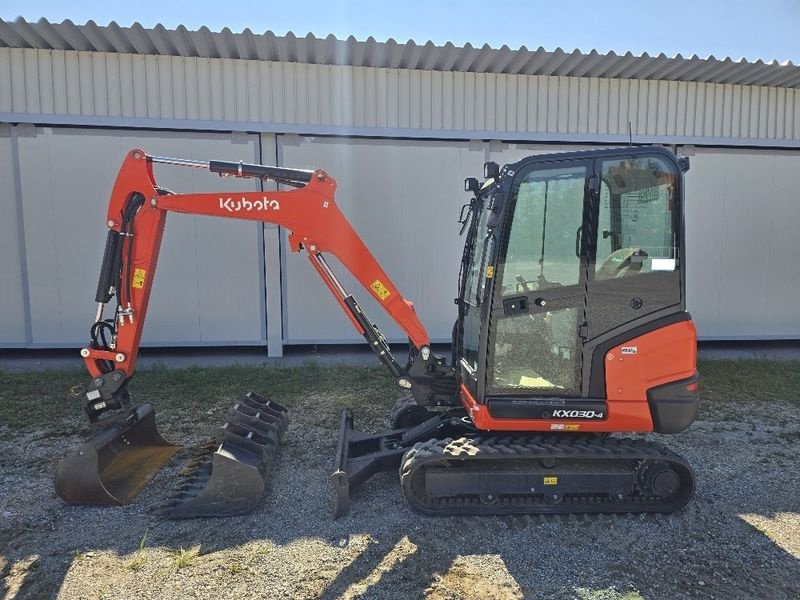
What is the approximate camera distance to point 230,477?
11.8ft

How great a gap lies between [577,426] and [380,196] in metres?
5.42

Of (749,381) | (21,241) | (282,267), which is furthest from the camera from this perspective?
(282,267)

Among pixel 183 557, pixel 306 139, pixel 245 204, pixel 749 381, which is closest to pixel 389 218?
pixel 306 139

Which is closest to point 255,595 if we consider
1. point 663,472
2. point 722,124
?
point 663,472

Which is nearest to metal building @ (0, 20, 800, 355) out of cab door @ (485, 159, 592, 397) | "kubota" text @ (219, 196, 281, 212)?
"kubota" text @ (219, 196, 281, 212)

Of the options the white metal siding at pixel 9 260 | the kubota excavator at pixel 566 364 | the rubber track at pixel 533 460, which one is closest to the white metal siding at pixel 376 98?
the white metal siding at pixel 9 260

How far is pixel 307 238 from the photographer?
13.5ft

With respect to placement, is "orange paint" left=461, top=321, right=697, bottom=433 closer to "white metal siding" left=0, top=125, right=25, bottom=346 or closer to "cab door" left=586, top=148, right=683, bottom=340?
"cab door" left=586, top=148, right=683, bottom=340

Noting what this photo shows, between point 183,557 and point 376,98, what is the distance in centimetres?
664

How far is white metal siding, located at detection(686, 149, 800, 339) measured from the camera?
884 centimetres

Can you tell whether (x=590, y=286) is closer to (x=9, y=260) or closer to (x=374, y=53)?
(x=374, y=53)

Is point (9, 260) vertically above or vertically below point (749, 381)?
above

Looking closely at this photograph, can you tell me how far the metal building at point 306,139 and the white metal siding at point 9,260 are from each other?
2 centimetres

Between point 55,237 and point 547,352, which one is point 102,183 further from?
point 547,352
